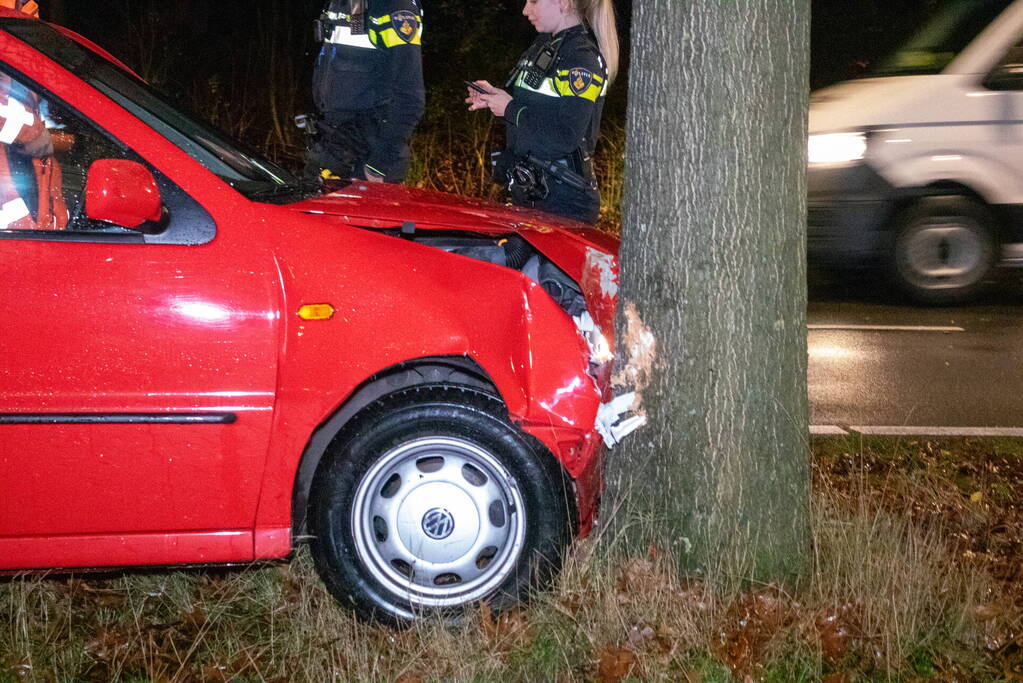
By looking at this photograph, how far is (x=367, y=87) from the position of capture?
655 cm

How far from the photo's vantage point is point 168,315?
11.7 feet

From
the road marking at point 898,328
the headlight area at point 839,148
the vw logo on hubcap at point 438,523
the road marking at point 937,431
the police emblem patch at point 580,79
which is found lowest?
the road marking at point 937,431

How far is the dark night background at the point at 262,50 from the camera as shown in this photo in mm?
13953

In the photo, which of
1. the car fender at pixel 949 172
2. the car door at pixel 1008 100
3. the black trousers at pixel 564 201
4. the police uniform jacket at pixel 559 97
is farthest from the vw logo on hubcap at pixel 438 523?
the car door at pixel 1008 100

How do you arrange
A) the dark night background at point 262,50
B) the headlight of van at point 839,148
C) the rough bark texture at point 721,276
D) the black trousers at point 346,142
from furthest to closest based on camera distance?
1. the dark night background at point 262,50
2. the headlight of van at point 839,148
3. the black trousers at point 346,142
4. the rough bark texture at point 721,276

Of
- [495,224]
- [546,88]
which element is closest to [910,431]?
[546,88]

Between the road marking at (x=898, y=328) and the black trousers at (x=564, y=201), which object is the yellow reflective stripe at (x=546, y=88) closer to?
the black trousers at (x=564, y=201)

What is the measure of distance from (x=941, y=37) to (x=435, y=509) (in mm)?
6612

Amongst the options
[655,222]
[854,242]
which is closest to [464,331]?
[655,222]

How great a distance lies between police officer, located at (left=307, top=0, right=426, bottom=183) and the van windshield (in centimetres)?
393

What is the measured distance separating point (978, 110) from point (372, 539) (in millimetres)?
6257

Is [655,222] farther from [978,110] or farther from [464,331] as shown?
[978,110]

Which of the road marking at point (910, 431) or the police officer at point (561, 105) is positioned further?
the road marking at point (910, 431)

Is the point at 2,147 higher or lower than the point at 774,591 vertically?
higher
